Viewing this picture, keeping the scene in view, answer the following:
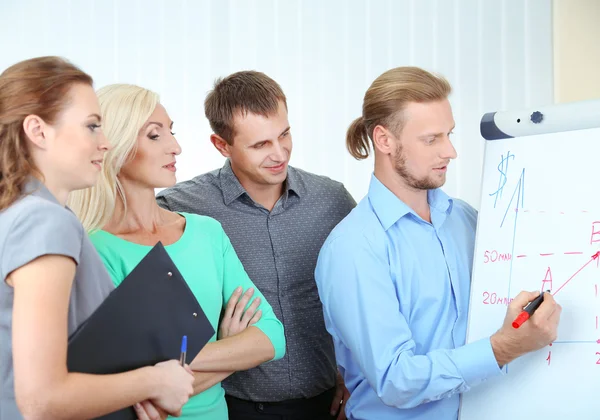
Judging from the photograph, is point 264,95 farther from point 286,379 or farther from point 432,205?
point 286,379

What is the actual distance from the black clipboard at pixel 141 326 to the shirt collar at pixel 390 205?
0.68m

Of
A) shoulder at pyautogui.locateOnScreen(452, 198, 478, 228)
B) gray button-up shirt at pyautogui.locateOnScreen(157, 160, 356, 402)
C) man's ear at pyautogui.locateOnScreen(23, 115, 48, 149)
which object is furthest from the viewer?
gray button-up shirt at pyautogui.locateOnScreen(157, 160, 356, 402)

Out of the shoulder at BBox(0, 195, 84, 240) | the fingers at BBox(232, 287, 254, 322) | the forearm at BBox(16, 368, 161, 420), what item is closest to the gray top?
the shoulder at BBox(0, 195, 84, 240)

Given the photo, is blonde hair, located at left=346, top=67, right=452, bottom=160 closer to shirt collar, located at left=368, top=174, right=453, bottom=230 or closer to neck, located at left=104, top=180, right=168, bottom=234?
shirt collar, located at left=368, top=174, right=453, bottom=230

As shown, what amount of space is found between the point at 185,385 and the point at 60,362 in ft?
0.84

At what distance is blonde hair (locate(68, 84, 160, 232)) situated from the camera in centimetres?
175

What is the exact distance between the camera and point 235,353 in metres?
1.73

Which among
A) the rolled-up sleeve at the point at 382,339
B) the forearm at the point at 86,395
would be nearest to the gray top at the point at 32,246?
the forearm at the point at 86,395

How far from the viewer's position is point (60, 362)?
1105 millimetres

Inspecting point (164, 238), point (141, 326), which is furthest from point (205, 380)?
point (141, 326)

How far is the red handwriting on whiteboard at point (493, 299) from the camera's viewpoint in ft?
5.80

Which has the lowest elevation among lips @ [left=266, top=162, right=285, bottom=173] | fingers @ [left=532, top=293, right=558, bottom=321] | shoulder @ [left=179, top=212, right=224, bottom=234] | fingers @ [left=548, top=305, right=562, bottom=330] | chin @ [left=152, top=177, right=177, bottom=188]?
fingers @ [left=548, top=305, right=562, bottom=330]

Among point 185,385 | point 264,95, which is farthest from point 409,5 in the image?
point 185,385

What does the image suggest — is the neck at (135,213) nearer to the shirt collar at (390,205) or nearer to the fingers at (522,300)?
the shirt collar at (390,205)
